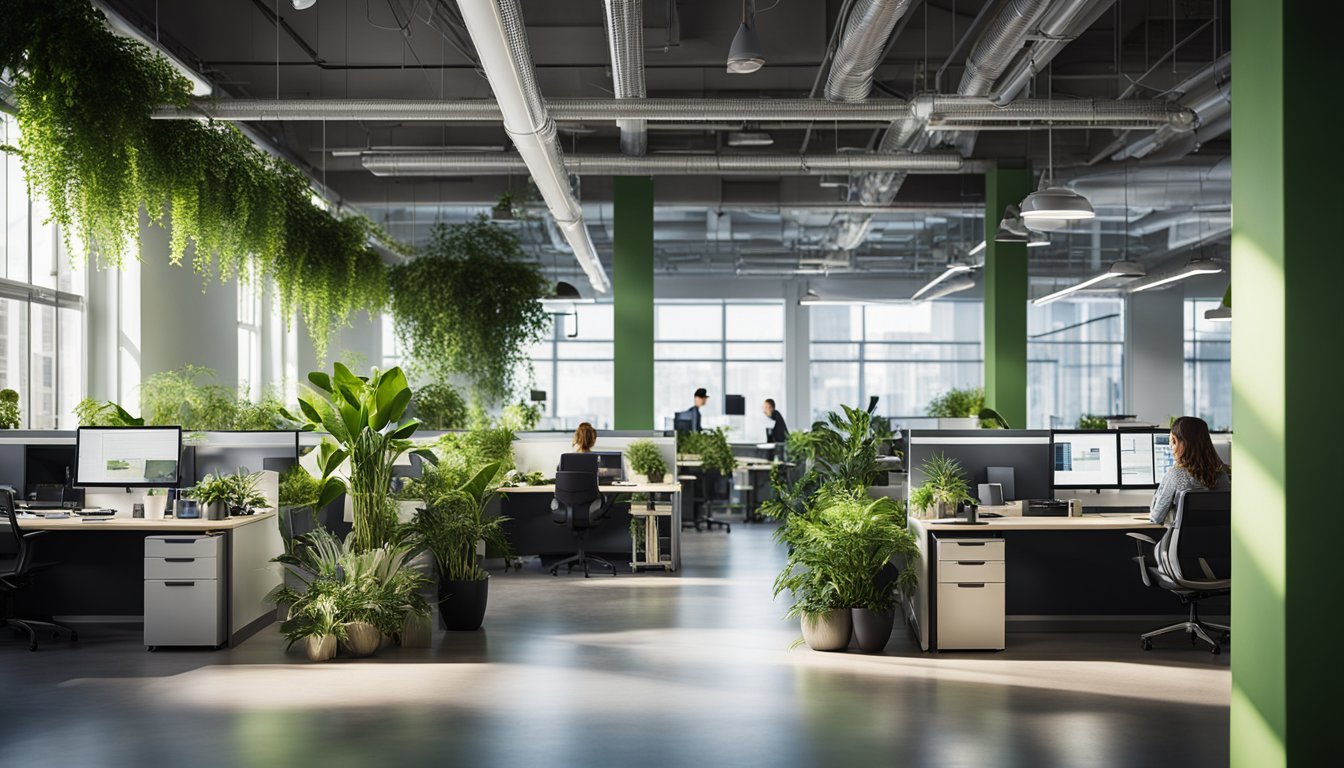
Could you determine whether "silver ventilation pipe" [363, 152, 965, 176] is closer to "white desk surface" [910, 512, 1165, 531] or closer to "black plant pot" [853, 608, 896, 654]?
"white desk surface" [910, 512, 1165, 531]

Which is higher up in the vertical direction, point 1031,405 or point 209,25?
point 209,25

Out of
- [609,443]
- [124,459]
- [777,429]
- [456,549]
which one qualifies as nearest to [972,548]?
[456,549]

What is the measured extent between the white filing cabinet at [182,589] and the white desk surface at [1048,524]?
429cm

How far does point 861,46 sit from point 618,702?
4651 millimetres

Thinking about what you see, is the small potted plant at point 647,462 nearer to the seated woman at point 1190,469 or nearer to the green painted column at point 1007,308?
the green painted column at point 1007,308

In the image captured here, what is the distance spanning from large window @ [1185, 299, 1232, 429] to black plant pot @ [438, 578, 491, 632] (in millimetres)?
18128

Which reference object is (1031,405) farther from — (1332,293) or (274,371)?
(1332,293)

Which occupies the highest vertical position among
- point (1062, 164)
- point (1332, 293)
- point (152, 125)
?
point (1062, 164)

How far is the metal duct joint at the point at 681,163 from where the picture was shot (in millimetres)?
10539

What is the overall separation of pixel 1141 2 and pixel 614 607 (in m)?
6.80

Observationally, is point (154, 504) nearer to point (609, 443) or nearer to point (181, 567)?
point (181, 567)

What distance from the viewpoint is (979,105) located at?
27.4ft

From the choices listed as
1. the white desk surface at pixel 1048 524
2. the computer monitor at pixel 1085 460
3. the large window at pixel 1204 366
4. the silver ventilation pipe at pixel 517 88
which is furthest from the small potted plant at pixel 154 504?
the large window at pixel 1204 366

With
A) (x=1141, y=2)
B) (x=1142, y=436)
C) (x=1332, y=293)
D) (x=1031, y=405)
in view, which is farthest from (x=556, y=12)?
(x=1031, y=405)
